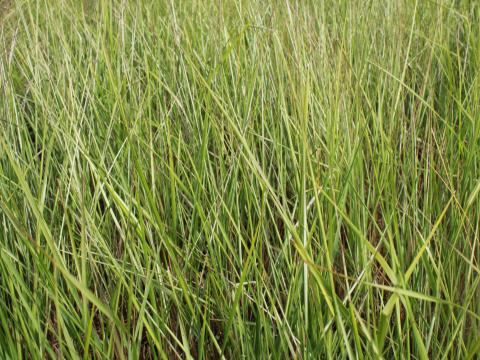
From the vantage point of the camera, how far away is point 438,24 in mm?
1219

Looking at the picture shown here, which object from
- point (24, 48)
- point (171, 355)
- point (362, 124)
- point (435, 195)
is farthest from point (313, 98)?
point (24, 48)

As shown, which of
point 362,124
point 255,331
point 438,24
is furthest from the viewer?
point 438,24

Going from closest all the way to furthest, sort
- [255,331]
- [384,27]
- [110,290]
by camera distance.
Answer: [255,331]
[110,290]
[384,27]

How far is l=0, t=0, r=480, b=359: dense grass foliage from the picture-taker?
2.24 feet

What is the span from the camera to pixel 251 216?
3.22 ft

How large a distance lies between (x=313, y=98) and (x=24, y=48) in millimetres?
730

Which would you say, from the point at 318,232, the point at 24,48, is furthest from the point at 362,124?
the point at 24,48

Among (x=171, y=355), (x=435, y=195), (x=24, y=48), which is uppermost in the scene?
(x=24, y=48)

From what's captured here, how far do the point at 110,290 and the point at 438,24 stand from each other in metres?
0.86

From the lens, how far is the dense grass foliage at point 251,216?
682 millimetres

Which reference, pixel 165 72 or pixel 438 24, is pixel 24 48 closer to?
pixel 165 72

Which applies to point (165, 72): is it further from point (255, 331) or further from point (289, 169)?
point (255, 331)

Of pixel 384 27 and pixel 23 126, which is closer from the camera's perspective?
pixel 23 126

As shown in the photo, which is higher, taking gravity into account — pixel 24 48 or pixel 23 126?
pixel 24 48
